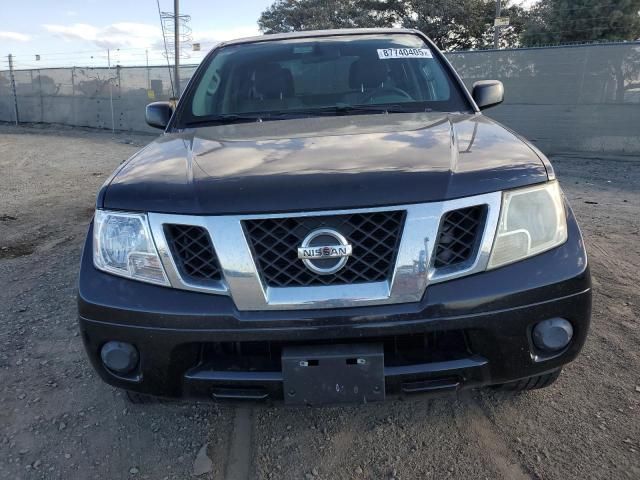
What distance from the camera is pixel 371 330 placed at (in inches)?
73.8

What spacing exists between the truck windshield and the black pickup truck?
3.47 feet

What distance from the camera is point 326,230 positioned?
1878 millimetres

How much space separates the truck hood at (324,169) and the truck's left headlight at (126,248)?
5 centimetres

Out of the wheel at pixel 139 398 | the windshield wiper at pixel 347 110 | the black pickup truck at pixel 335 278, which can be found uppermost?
the windshield wiper at pixel 347 110

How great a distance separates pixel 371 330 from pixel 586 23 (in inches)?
1357

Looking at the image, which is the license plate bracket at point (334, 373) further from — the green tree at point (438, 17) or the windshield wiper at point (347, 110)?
the green tree at point (438, 17)

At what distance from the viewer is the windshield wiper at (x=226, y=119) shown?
305 centimetres

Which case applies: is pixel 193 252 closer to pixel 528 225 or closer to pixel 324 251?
pixel 324 251

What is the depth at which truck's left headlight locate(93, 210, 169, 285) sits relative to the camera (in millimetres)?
1986

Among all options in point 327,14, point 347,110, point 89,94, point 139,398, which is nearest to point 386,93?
point 347,110

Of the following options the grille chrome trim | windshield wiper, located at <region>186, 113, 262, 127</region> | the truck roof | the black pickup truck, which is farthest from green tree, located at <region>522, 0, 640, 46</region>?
the grille chrome trim

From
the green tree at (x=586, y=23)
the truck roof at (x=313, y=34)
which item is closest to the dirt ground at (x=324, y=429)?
the truck roof at (x=313, y=34)

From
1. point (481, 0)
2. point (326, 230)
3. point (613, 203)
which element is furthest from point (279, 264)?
point (481, 0)

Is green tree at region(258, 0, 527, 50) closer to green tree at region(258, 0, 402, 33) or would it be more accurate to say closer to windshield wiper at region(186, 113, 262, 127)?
green tree at region(258, 0, 402, 33)
